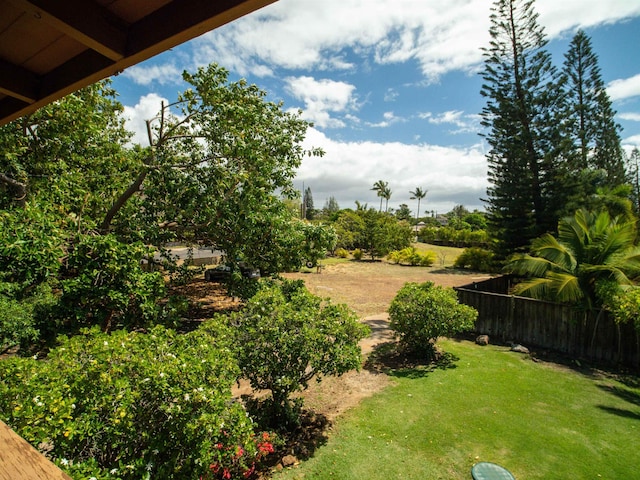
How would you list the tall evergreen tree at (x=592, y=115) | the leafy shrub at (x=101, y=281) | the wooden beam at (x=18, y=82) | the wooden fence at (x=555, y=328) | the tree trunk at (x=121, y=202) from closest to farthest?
the wooden beam at (x=18, y=82) < the leafy shrub at (x=101, y=281) < the wooden fence at (x=555, y=328) < the tree trunk at (x=121, y=202) < the tall evergreen tree at (x=592, y=115)

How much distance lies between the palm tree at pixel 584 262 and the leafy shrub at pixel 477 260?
1451 centimetres

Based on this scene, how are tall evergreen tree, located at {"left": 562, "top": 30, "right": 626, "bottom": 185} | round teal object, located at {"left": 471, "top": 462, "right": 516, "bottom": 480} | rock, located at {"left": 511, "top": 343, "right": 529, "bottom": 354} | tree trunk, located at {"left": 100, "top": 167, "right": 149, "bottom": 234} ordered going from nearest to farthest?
round teal object, located at {"left": 471, "top": 462, "right": 516, "bottom": 480} < tree trunk, located at {"left": 100, "top": 167, "right": 149, "bottom": 234} < rock, located at {"left": 511, "top": 343, "right": 529, "bottom": 354} < tall evergreen tree, located at {"left": 562, "top": 30, "right": 626, "bottom": 185}

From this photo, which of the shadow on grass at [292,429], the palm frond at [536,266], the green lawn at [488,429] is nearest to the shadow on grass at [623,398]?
the green lawn at [488,429]

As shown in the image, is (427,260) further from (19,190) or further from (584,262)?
(19,190)

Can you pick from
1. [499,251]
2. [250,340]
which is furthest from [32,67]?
[499,251]

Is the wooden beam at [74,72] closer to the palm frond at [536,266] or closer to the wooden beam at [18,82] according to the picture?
the wooden beam at [18,82]

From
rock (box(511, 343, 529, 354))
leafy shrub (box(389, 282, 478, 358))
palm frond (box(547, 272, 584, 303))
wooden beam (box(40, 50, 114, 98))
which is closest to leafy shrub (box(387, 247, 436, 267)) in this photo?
rock (box(511, 343, 529, 354))

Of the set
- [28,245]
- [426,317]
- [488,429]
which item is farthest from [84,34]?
[426,317]

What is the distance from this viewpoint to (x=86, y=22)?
4.76 feet

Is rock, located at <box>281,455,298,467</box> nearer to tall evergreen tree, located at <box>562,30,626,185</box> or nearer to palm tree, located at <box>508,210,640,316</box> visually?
palm tree, located at <box>508,210,640,316</box>

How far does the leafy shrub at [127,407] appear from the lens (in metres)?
2.32

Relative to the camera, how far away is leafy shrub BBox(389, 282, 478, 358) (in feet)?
23.5

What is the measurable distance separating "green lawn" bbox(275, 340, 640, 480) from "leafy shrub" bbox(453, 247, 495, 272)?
17597 millimetres

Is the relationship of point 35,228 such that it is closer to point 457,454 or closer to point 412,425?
point 412,425
